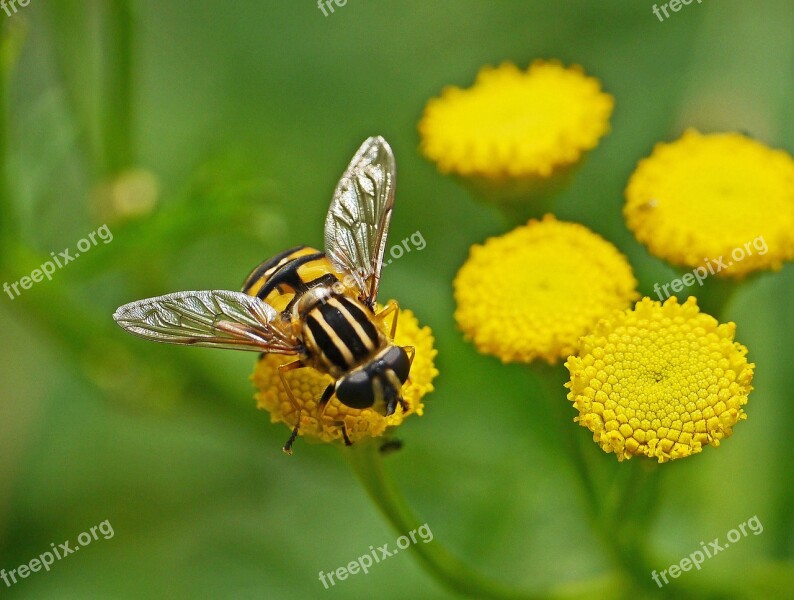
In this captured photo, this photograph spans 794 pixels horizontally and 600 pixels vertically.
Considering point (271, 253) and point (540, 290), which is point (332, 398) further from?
point (271, 253)

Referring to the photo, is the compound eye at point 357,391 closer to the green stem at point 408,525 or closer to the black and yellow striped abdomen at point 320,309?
the black and yellow striped abdomen at point 320,309

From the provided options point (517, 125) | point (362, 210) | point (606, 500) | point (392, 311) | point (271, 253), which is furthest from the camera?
point (271, 253)

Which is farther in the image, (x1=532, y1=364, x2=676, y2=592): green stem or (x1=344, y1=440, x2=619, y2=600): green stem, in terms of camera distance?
(x1=532, y1=364, x2=676, y2=592): green stem

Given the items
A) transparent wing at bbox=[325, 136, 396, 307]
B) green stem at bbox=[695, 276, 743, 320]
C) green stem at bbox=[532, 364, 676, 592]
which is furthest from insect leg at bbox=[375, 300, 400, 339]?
green stem at bbox=[695, 276, 743, 320]

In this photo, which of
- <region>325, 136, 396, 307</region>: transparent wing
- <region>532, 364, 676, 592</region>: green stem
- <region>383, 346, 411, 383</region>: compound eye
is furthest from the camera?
<region>325, 136, 396, 307</region>: transparent wing

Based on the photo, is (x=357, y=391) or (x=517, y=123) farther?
(x=517, y=123)

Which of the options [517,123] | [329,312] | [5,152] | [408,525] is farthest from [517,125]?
[5,152]

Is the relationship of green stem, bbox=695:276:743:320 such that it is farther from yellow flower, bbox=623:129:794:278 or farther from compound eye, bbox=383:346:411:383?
compound eye, bbox=383:346:411:383

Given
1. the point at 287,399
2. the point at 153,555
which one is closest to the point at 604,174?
the point at 287,399
